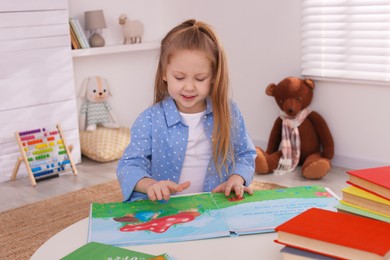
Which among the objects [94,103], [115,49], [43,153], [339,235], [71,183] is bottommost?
[71,183]

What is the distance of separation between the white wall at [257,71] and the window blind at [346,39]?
0.06 metres

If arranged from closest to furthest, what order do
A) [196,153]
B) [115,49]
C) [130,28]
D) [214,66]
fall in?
[214,66]
[196,153]
[115,49]
[130,28]

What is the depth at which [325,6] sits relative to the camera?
3.14 metres

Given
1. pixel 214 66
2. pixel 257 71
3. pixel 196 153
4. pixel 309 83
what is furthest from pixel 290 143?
pixel 214 66

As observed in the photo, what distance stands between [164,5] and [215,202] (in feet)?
9.65

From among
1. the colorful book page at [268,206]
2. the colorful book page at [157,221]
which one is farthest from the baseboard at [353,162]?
the colorful book page at [157,221]

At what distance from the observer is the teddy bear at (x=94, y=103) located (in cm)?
367

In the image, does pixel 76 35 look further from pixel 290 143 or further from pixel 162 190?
pixel 162 190

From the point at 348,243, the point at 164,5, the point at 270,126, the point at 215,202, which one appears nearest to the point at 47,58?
the point at 164,5

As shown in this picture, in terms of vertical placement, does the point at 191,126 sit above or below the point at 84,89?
above

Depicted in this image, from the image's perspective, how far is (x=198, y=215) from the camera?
1230 millimetres

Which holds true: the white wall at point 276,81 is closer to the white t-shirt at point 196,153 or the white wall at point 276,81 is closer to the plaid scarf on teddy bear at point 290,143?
the plaid scarf on teddy bear at point 290,143

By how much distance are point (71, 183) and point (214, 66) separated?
179 centimetres

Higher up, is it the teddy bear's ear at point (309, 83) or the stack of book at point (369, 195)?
the stack of book at point (369, 195)
